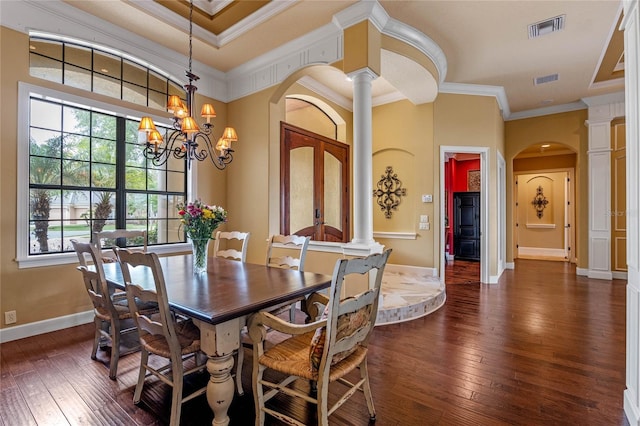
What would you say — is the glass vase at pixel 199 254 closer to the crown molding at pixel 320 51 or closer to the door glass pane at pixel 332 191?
the crown molding at pixel 320 51

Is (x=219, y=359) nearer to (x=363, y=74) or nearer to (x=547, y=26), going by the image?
(x=363, y=74)

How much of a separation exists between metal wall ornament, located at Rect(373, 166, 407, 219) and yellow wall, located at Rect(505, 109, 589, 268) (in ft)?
9.60

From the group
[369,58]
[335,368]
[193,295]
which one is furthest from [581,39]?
[193,295]

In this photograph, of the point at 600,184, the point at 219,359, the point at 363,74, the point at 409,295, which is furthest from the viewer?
the point at 600,184

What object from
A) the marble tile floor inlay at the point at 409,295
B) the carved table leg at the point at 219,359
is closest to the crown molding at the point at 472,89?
the marble tile floor inlay at the point at 409,295

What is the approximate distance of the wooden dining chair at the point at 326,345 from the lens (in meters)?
1.52

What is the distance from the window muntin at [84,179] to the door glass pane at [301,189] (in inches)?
71.4

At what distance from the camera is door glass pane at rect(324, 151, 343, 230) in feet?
18.4

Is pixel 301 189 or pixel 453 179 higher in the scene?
pixel 453 179

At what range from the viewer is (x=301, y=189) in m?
5.05

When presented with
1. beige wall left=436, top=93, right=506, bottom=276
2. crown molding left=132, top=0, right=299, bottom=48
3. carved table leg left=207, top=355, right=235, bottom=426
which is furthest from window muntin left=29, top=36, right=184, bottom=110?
beige wall left=436, top=93, right=506, bottom=276

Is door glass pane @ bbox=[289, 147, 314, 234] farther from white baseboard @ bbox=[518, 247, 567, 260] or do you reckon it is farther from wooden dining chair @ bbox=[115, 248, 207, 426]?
white baseboard @ bbox=[518, 247, 567, 260]

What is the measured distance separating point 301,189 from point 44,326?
3.49 metres

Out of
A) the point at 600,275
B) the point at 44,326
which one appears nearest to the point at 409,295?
the point at 44,326
